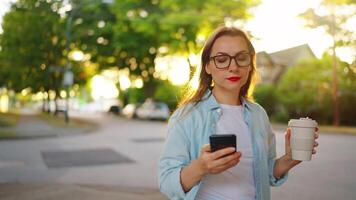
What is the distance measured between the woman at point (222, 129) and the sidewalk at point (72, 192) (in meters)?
4.09

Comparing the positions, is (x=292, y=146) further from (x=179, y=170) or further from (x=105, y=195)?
(x=105, y=195)

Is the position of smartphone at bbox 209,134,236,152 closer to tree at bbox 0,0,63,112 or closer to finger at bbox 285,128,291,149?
finger at bbox 285,128,291,149

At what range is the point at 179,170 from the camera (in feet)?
5.83

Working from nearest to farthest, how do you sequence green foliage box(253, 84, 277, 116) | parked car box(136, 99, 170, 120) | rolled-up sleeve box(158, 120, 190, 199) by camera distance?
1. rolled-up sleeve box(158, 120, 190, 199)
2. parked car box(136, 99, 170, 120)
3. green foliage box(253, 84, 277, 116)

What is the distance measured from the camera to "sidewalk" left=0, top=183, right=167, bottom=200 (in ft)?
19.5

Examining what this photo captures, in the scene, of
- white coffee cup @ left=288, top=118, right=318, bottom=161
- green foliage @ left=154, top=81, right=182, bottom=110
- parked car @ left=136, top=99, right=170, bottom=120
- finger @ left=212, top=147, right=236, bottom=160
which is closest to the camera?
finger @ left=212, top=147, right=236, bottom=160

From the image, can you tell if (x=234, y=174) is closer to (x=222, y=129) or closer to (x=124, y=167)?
(x=222, y=129)

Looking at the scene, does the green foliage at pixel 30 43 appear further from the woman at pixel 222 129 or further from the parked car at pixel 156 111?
the parked car at pixel 156 111

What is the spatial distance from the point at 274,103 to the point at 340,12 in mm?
16647

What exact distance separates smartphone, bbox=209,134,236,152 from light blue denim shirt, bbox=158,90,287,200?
11.5 inches

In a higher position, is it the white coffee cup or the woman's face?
the woman's face

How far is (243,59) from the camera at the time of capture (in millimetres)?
1967

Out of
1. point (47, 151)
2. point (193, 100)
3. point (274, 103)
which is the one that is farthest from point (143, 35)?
point (193, 100)

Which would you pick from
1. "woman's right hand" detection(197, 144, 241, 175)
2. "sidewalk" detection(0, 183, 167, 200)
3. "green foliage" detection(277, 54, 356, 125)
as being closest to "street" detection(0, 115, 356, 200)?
"sidewalk" detection(0, 183, 167, 200)
